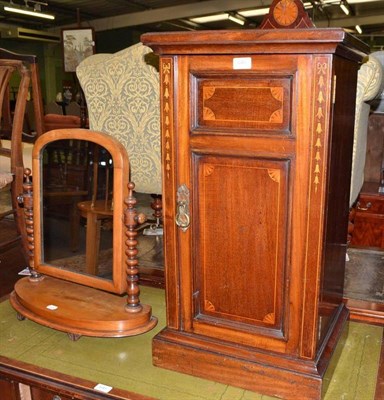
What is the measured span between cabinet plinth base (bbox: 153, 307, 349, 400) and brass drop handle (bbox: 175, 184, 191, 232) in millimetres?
321

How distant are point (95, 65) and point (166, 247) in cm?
109

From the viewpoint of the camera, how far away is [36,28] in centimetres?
1072

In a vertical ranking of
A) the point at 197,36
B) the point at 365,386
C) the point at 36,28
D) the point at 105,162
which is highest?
the point at 36,28

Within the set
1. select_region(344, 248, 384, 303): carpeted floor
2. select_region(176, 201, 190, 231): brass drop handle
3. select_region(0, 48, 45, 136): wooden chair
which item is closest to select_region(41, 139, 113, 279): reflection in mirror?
select_region(176, 201, 190, 231): brass drop handle

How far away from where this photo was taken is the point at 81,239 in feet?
5.81

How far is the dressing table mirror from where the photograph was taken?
1446mm

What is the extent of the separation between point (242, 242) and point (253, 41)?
480 millimetres

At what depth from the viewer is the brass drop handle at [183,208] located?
125cm

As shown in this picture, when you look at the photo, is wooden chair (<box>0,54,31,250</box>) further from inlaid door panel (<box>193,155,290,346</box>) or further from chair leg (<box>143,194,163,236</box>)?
inlaid door panel (<box>193,155,290,346</box>)

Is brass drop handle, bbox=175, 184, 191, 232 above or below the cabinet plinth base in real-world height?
above

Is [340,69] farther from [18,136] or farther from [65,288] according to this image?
[18,136]

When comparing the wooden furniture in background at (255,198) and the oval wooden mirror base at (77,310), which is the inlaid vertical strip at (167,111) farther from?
the oval wooden mirror base at (77,310)

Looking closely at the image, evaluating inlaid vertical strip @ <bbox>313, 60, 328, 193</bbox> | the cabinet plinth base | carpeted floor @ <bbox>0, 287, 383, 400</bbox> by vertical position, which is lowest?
carpeted floor @ <bbox>0, 287, 383, 400</bbox>

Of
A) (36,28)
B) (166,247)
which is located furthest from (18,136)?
(36,28)
